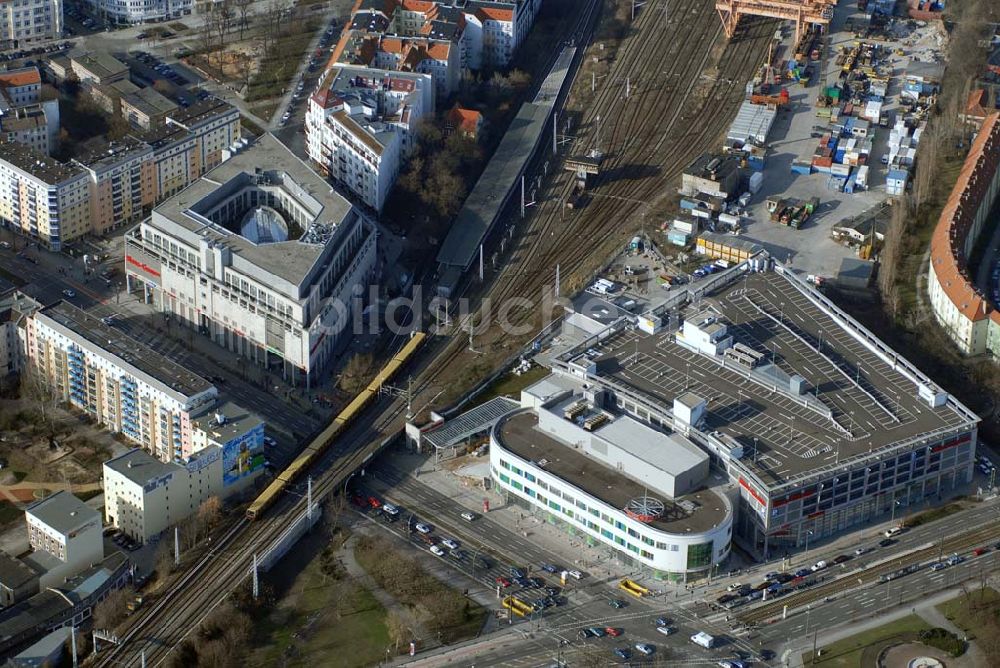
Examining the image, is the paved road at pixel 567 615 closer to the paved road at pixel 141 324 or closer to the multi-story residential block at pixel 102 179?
the paved road at pixel 141 324

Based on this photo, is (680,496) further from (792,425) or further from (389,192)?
(389,192)

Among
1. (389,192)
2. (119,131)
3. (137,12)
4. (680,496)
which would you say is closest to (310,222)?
(389,192)

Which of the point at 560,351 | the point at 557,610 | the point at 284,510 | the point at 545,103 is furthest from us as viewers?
the point at 545,103

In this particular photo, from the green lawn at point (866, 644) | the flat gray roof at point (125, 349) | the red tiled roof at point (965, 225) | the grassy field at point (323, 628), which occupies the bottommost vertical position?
the grassy field at point (323, 628)

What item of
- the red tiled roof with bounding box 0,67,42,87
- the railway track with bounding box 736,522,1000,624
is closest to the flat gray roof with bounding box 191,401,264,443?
the railway track with bounding box 736,522,1000,624

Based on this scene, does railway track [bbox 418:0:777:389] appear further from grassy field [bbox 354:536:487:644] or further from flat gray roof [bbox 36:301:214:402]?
grassy field [bbox 354:536:487:644]

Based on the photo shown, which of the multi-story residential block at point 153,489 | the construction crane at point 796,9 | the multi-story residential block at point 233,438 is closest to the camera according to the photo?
the multi-story residential block at point 153,489

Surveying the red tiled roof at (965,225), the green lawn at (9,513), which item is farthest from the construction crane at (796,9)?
the green lawn at (9,513)
